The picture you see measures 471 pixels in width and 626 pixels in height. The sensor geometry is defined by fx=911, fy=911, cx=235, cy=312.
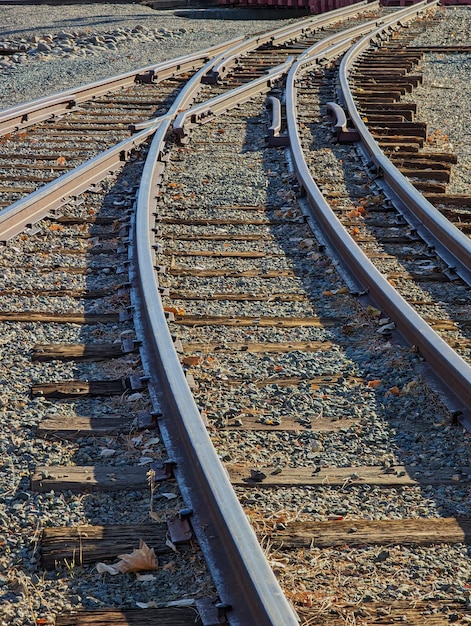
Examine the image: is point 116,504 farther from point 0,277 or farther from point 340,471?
point 0,277

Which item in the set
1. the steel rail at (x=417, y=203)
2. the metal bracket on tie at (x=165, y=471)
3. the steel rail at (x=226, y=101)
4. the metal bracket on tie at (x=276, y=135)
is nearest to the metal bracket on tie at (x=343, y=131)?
the steel rail at (x=417, y=203)

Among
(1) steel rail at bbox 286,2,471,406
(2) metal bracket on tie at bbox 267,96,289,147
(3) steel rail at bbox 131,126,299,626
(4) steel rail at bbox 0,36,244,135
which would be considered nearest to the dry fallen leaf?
(3) steel rail at bbox 131,126,299,626

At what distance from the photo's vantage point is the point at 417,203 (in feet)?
24.7

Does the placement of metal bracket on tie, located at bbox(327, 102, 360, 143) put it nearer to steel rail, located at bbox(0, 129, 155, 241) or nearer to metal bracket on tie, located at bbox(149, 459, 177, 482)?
steel rail, located at bbox(0, 129, 155, 241)

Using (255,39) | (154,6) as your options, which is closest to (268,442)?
(255,39)

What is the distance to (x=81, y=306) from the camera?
5879mm

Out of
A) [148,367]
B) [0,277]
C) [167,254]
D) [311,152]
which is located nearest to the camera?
[148,367]

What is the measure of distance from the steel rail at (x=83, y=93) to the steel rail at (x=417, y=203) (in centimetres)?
377

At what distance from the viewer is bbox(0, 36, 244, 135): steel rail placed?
36.1ft

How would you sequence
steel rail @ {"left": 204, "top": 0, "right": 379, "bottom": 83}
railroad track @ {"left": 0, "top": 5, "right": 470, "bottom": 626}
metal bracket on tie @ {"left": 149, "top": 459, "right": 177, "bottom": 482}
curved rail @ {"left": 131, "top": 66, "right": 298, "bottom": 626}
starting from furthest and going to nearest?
steel rail @ {"left": 204, "top": 0, "right": 379, "bottom": 83}, metal bracket on tie @ {"left": 149, "top": 459, "right": 177, "bottom": 482}, railroad track @ {"left": 0, "top": 5, "right": 470, "bottom": 626}, curved rail @ {"left": 131, "top": 66, "right": 298, "bottom": 626}

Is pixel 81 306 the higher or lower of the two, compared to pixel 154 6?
lower

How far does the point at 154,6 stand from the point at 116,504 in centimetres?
2885

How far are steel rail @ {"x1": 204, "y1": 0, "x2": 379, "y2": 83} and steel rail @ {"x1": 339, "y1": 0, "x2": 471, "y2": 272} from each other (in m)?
3.79

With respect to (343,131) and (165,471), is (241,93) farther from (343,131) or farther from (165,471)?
(165,471)
